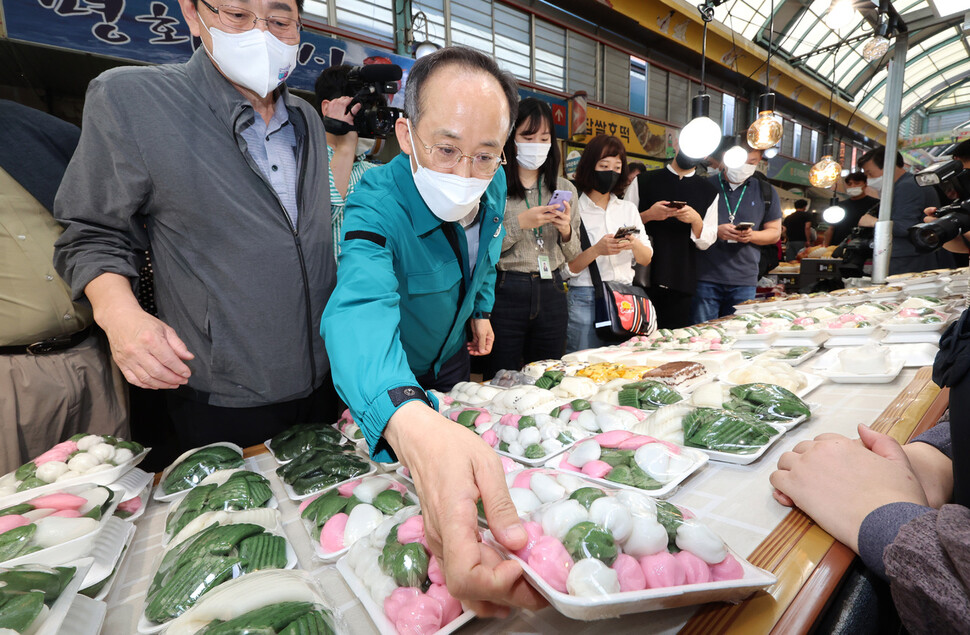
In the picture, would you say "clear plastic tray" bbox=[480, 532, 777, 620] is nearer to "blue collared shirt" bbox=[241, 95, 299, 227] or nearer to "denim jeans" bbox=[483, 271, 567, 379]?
"blue collared shirt" bbox=[241, 95, 299, 227]

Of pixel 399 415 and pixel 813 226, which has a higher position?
pixel 813 226

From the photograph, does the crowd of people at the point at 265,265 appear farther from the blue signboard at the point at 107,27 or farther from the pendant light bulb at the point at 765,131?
the pendant light bulb at the point at 765,131

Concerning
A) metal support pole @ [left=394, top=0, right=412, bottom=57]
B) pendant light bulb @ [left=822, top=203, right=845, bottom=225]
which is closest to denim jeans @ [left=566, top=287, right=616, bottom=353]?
metal support pole @ [left=394, top=0, right=412, bottom=57]

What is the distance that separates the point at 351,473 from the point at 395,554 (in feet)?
1.25

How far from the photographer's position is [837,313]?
2312 mm

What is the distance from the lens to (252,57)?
4.13 ft

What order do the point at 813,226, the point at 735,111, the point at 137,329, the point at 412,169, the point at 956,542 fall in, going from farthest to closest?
the point at 813,226 < the point at 735,111 < the point at 412,169 < the point at 137,329 < the point at 956,542

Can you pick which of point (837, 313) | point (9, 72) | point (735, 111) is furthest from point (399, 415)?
point (735, 111)

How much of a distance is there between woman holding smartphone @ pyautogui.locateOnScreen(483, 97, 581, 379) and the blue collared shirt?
1164 millimetres

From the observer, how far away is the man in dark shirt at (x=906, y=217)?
3.86m

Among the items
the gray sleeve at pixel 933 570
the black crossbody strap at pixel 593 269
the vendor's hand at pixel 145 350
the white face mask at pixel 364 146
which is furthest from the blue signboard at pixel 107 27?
the gray sleeve at pixel 933 570

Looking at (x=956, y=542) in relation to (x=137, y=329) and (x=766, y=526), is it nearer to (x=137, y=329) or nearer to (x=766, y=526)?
(x=766, y=526)

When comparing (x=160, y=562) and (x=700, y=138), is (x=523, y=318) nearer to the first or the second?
(x=160, y=562)

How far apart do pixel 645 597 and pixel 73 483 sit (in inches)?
45.6
